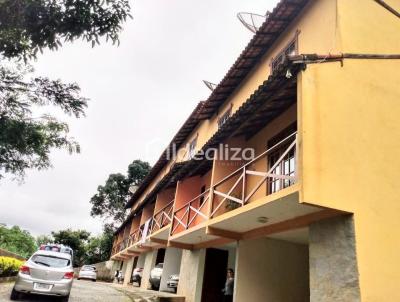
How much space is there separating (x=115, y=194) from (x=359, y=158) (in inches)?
1497

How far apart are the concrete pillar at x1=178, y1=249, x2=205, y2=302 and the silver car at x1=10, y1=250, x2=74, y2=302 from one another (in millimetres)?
4718

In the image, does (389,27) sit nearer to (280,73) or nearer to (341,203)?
(280,73)

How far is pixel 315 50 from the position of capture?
8938 millimetres

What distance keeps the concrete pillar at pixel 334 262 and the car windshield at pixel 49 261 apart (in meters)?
7.35

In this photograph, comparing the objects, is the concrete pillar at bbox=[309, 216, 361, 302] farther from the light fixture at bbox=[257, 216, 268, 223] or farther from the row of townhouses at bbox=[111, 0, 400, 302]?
the light fixture at bbox=[257, 216, 268, 223]

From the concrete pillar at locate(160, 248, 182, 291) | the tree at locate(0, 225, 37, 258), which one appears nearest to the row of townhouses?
the concrete pillar at locate(160, 248, 182, 291)

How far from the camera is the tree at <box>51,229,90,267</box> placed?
4347 centimetres

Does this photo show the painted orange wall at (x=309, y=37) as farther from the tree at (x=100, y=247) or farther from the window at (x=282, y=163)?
the tree at (x=100, y=247)

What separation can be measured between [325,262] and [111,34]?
5714mm

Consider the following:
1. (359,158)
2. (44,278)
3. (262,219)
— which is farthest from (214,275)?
(359,158)

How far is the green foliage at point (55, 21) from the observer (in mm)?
5277

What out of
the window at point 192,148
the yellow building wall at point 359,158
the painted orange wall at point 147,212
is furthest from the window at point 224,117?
the painted orange wall at point 147,212

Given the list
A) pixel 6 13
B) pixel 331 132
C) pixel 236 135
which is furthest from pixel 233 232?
pixel 6 13

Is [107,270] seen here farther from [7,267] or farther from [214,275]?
[214,275]
